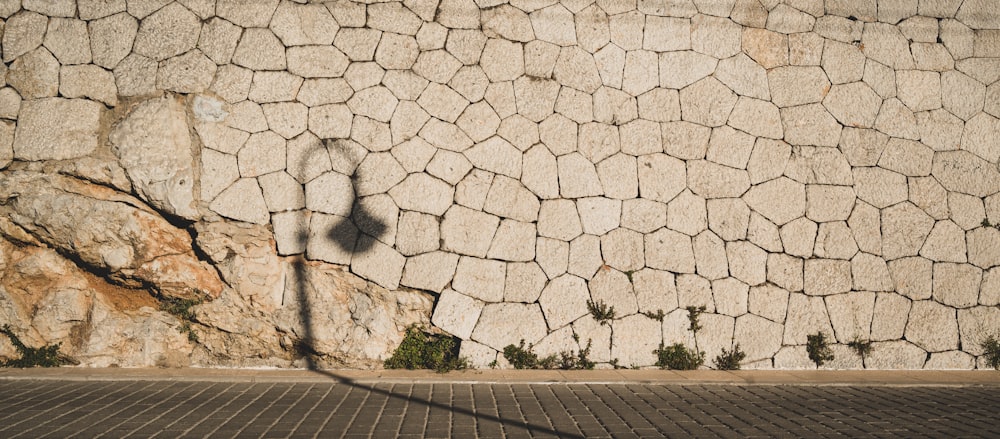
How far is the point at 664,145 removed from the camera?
19.7ft

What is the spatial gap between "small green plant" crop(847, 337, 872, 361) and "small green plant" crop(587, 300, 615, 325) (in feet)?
7.14

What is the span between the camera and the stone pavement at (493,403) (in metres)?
3.92

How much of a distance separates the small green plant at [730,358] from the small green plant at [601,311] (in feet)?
3.38

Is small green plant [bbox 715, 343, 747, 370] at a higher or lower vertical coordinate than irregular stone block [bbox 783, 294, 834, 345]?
lower

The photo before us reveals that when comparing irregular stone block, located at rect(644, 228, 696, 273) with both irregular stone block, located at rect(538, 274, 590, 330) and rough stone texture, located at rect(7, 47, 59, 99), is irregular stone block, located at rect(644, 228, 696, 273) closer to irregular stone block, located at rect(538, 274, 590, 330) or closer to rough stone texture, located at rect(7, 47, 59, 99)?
irregular stone block, located at rect(538, 274, 590, 330)

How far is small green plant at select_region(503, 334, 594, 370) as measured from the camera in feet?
18.6

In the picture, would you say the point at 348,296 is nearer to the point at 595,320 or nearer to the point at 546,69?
the point at 595,320

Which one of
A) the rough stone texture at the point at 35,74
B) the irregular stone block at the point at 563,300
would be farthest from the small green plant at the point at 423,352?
the rough stone texture at the point at 35,74

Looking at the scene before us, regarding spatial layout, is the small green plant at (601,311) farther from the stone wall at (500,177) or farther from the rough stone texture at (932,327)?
the rough stone texture at (932,327)

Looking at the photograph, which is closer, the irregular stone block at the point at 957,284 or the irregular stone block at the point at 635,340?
the irregular stone block at the point at 635,340

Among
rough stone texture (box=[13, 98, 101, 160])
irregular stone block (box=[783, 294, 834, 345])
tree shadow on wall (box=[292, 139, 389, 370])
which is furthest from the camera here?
irregular stone block (box=[783, 294, 834, 345])

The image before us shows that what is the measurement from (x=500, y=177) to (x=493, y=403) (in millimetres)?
2069

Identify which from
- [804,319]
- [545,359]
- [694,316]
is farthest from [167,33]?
[804,319]

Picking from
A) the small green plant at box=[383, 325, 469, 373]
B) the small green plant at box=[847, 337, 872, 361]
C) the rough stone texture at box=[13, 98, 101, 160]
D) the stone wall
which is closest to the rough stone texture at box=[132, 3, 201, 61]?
the stone wall
